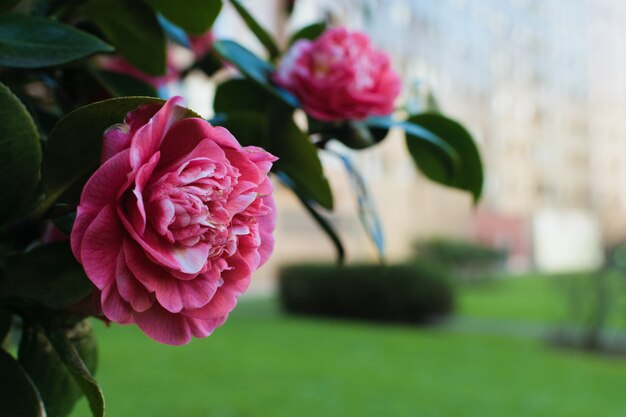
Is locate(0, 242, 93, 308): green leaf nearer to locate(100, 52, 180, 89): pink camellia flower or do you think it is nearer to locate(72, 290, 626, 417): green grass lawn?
locate(100, 52, 180, 89): pink camellia flower

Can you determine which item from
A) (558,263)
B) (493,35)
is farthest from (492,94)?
(558,263)

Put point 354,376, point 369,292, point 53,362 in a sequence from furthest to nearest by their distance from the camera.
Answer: point 369,292 → point 354,376 → point 53,362

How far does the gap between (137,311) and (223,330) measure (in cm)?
660

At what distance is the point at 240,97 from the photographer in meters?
0.42

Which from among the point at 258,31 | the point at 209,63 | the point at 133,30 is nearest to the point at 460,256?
the point at 209,63

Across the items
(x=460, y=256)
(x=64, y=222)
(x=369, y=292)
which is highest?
(x=64, y=222)

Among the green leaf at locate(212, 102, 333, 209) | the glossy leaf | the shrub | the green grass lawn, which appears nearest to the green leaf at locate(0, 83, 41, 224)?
the green leaf at locate(212, 102, 333, 209)

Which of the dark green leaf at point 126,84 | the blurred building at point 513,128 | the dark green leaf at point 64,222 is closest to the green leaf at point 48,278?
the dark green leaf at point 64,222

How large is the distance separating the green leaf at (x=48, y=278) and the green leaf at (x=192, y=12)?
12 cm

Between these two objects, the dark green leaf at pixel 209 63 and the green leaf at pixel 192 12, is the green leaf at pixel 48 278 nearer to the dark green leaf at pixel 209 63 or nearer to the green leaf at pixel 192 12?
the green leaf at pixel 192 12

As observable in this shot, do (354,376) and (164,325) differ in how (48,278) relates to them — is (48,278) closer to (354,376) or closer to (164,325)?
(164,325)

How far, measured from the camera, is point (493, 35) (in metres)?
15.8

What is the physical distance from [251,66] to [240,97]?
0.06 ft

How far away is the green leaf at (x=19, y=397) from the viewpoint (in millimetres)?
259
